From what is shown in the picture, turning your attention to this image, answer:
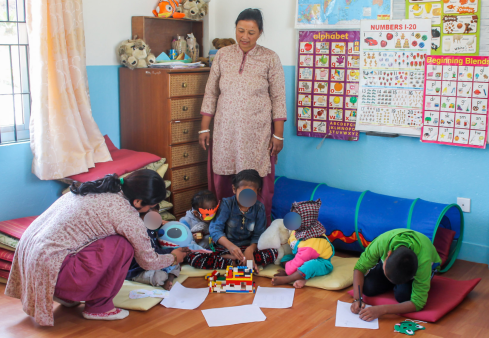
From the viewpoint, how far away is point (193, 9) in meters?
3.92

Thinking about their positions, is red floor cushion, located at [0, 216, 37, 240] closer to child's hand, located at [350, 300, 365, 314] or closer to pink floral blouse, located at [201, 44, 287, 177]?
pink floral blouse, located at [201, 44, 287, 177]

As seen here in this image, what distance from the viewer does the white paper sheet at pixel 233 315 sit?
2338mm

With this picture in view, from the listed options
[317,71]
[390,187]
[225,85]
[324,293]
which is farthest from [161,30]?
[324,293]

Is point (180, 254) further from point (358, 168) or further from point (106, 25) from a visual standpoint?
point (106, 25)

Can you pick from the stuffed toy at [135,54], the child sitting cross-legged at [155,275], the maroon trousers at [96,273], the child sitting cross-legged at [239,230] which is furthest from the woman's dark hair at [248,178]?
the stuffed toy at [135,54]

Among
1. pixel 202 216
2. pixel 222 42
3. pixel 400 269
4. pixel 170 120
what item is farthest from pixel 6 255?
pixel 222 42

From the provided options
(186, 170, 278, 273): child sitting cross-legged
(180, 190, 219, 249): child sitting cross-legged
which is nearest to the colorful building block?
(186, 170, 278, 273): child sitting cross-legged

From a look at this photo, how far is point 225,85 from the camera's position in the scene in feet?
11.0

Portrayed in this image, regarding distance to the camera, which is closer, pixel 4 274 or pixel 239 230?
pixel 4 274

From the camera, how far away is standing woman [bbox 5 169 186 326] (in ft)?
7.24

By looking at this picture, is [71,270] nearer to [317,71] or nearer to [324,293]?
[324,293]

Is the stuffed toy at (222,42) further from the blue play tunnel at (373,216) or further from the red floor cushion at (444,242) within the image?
the red floor cushion at (444,242)

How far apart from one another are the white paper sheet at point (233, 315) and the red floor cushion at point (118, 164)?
47.3 inches

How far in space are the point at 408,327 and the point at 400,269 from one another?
1.02 ft
